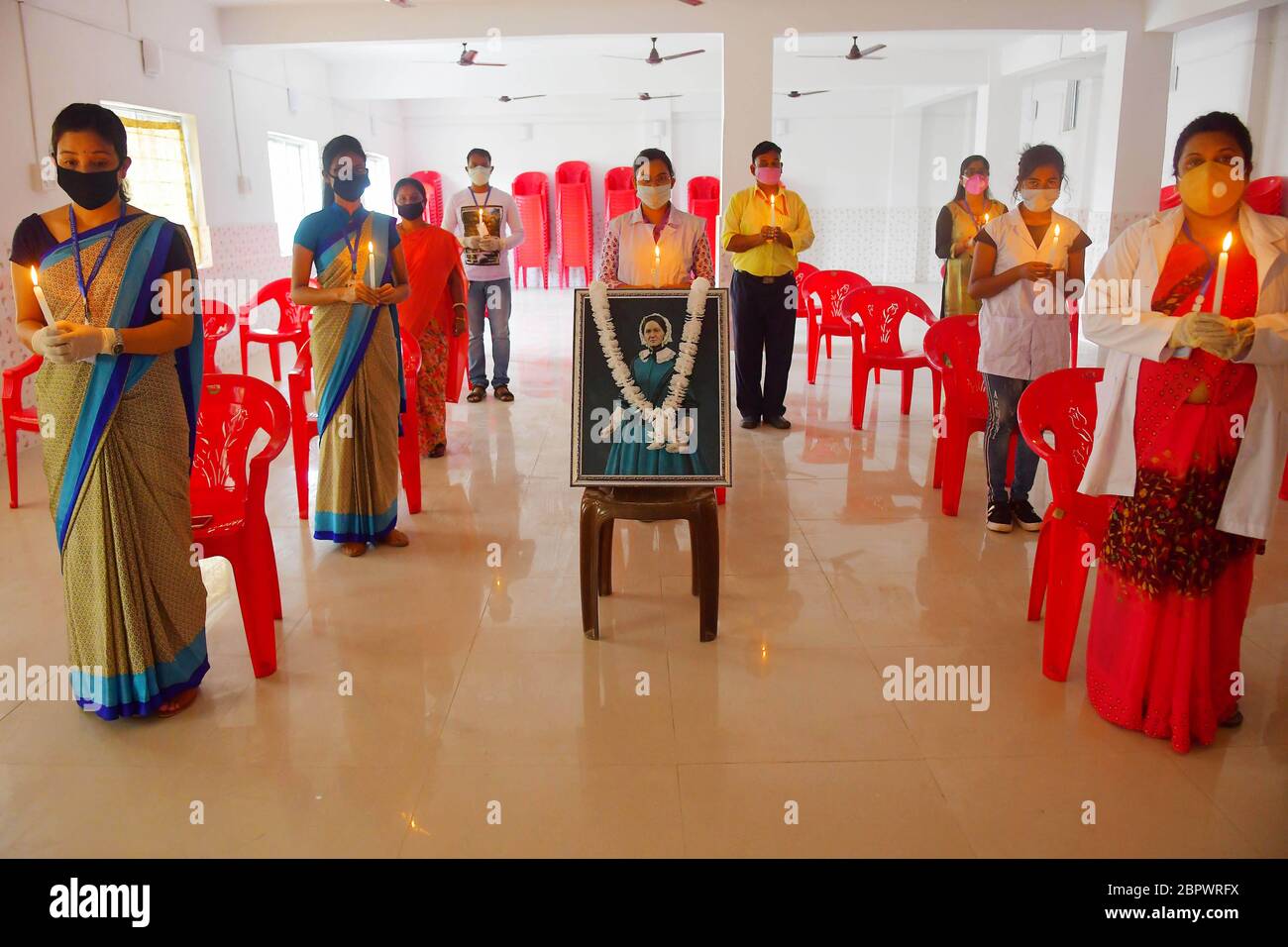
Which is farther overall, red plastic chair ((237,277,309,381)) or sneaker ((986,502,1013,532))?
red plastic chair ((237,277,309,381))

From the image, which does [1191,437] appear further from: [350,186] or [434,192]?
[434,192]

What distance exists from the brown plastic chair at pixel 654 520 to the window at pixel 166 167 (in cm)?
558

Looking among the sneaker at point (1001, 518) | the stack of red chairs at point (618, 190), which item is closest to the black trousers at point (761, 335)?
the sneaker at point (1001, 518)

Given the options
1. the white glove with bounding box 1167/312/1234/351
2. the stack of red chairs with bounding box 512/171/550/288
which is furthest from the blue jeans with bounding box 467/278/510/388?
the stack of red chairs with bounding box 512/171/550/288

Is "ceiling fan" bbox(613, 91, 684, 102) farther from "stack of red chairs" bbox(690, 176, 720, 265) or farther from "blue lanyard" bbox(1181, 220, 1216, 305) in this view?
"blue lanyard" bbox(1181, 220, 1216, 305)

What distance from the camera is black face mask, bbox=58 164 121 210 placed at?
243 cm

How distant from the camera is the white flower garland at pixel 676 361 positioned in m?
3.22

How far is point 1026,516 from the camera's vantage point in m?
4.19

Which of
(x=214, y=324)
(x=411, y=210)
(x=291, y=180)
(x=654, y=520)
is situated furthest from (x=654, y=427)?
(x=291, y=180)

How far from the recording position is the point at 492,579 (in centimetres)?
369

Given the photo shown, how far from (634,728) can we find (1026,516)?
2.36 metres

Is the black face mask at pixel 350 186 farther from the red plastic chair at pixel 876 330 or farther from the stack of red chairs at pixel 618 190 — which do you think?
the stack of red chairs at pixel 618 190

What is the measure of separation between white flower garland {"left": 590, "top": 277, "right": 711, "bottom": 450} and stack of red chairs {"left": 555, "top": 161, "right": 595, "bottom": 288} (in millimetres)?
12088

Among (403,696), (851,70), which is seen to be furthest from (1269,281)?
(851,70)
